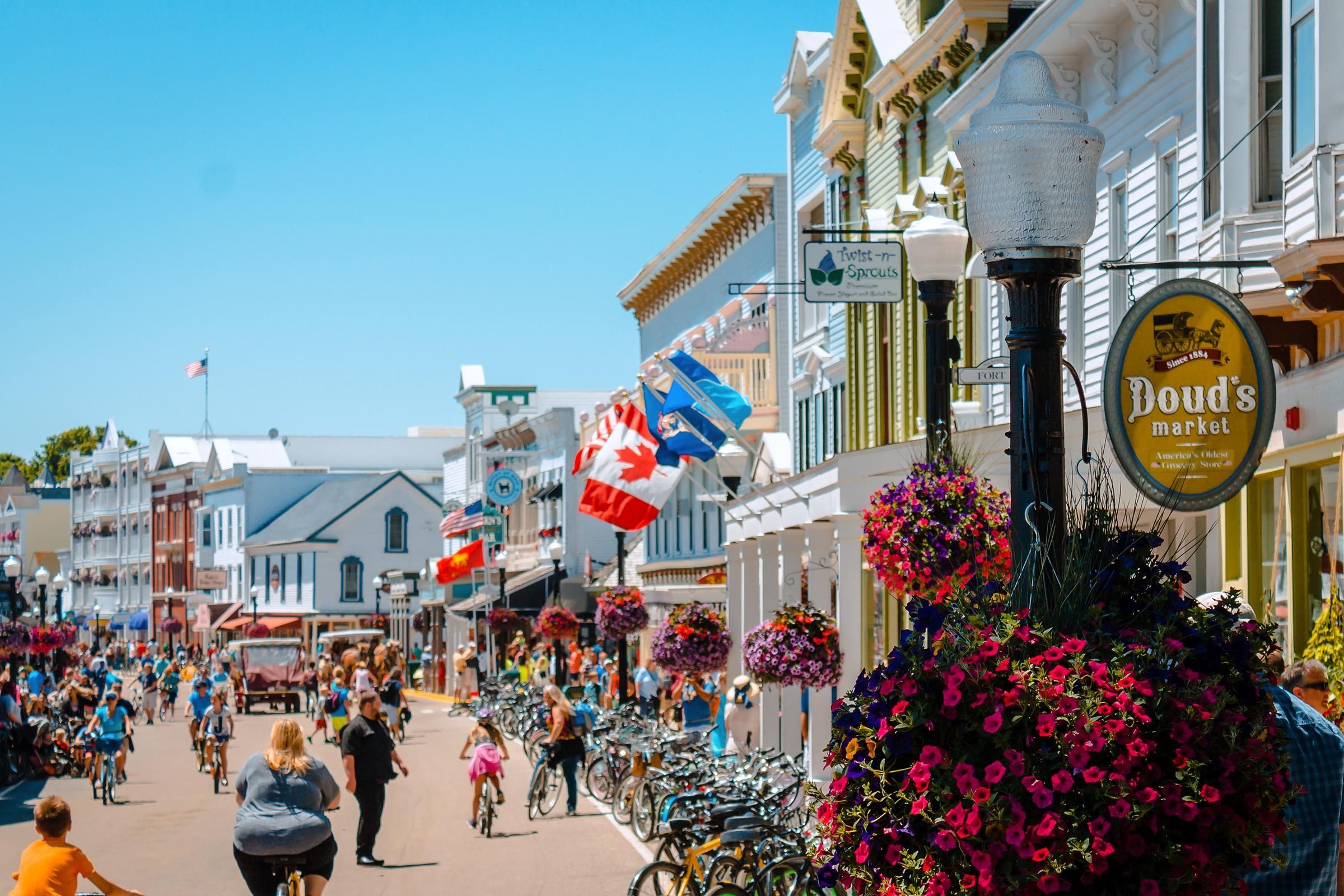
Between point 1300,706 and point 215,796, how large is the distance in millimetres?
21814

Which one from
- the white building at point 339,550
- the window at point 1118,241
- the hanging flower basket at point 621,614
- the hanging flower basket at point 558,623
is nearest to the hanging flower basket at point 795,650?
the window at point 1118,241

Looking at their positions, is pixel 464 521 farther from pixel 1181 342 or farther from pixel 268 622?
pixel 1181 342

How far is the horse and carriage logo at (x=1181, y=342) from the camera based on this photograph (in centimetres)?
1120

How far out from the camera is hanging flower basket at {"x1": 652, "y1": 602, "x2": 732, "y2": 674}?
2670 cm

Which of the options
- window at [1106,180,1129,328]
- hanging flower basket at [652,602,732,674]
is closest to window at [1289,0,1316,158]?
window at [1106,180,1129,328]

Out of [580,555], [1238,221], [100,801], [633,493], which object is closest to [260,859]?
[1238,221]

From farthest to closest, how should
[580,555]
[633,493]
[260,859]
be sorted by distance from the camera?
[580,555], [633,493], [260,859]

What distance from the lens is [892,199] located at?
26891 mm

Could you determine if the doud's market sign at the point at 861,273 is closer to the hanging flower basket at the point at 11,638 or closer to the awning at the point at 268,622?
the hanging flower basket at the point at 11,638

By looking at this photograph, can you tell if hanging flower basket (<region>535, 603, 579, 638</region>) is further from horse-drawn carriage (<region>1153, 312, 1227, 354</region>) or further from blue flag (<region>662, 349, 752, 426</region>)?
horse-drawn carriage (<region>1153, 312, 1227, 354</region>)

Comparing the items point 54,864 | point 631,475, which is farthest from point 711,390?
point 54,864

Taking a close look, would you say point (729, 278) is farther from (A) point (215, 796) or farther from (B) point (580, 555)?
(A) point (215, 796)

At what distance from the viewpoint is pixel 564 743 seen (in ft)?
69.8

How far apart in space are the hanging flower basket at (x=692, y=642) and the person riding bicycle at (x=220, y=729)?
636 cm
